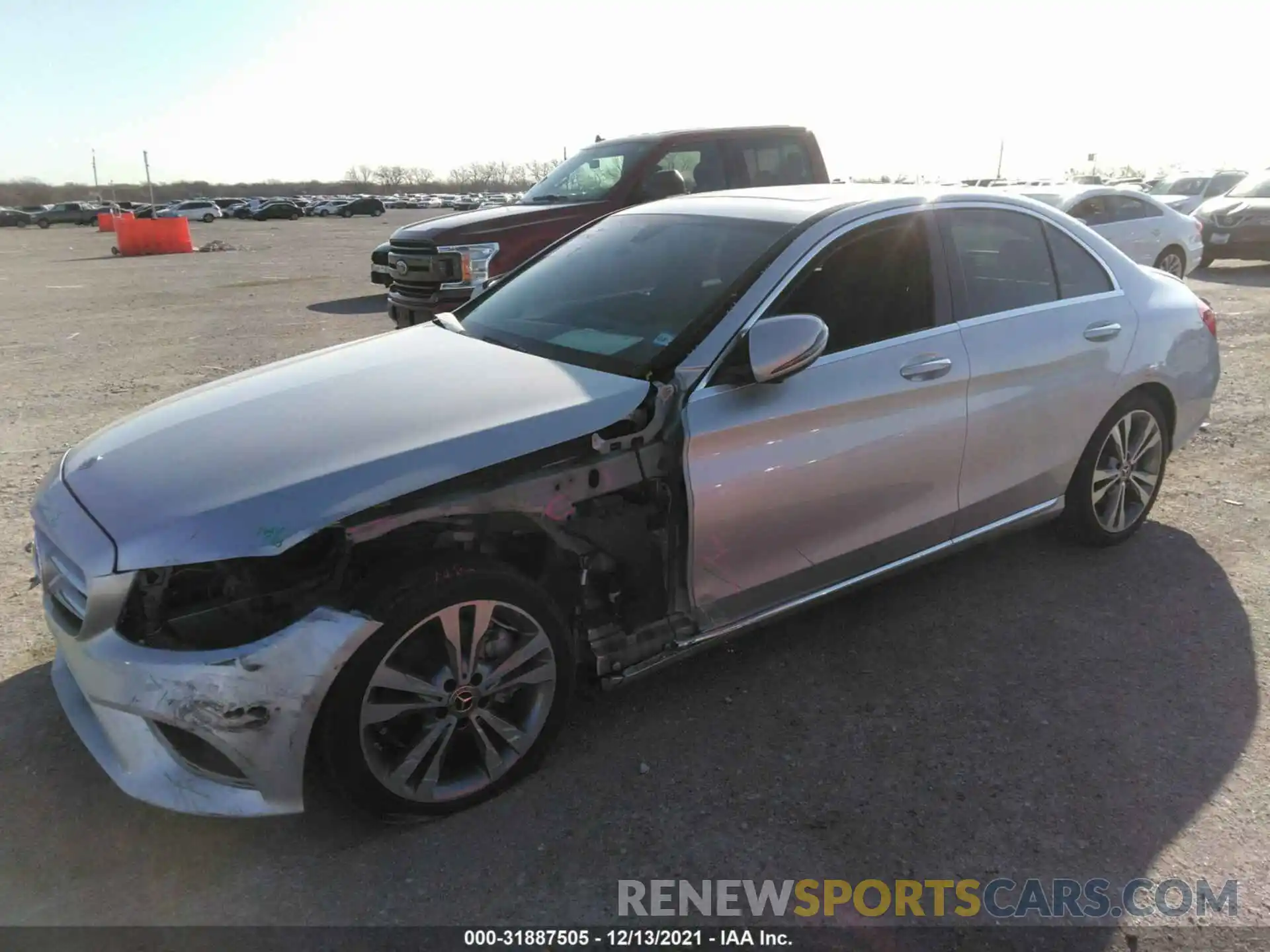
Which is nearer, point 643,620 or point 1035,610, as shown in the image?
point 643,620

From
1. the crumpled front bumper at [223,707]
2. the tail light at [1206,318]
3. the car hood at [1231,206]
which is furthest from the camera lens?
the car hood at [1231,206]

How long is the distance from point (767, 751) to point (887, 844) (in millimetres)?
525

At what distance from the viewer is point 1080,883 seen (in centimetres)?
248

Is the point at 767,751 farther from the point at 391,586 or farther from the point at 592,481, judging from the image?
the point at 391,586

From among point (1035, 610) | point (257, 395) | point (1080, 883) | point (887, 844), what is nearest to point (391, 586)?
point (257, 395)

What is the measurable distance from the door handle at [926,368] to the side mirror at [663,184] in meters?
4.70

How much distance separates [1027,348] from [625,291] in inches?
67.2

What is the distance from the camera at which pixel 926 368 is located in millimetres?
3479

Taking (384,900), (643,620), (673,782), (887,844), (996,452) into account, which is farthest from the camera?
(996,452)

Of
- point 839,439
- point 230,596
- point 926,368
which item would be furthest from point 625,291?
point 230,596

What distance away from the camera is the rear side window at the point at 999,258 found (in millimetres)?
3760

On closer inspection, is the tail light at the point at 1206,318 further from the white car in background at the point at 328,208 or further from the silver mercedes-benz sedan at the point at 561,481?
the white car in background at the point at 328,208

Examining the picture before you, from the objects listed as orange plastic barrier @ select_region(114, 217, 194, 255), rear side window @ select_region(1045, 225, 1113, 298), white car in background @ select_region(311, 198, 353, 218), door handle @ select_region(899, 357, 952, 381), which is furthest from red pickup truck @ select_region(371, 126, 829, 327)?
white car in background @ select_region(311, 198, 353, 218)

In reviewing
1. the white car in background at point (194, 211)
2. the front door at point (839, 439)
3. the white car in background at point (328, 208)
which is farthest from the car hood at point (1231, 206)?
the white car in background at point (328, 208)
